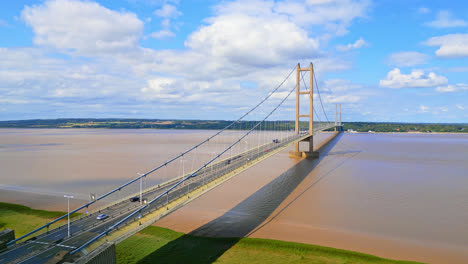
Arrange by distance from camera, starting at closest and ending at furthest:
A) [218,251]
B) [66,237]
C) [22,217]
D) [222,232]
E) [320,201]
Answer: [66,237] → [218,251] → [222,232] → [22,217] → [320,201]

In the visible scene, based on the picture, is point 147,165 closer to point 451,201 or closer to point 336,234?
point 336,234

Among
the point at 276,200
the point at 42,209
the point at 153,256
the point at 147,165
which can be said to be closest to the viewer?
the point at 153,256

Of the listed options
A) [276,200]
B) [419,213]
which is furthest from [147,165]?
[419,213]

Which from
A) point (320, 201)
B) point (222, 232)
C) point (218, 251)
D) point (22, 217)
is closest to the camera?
point (218, 251)

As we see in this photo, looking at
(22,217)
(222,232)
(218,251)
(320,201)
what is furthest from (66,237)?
(320,201)

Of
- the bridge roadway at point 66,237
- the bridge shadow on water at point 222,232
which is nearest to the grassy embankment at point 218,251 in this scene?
the bridge shadow on water at point 222,232

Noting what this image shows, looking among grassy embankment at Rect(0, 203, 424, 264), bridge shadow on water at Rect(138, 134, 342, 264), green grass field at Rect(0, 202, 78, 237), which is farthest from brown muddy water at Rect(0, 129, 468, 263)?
green grass field at Rect(0, 202, 78, 237)

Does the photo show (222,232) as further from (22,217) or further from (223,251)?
(22,217)
